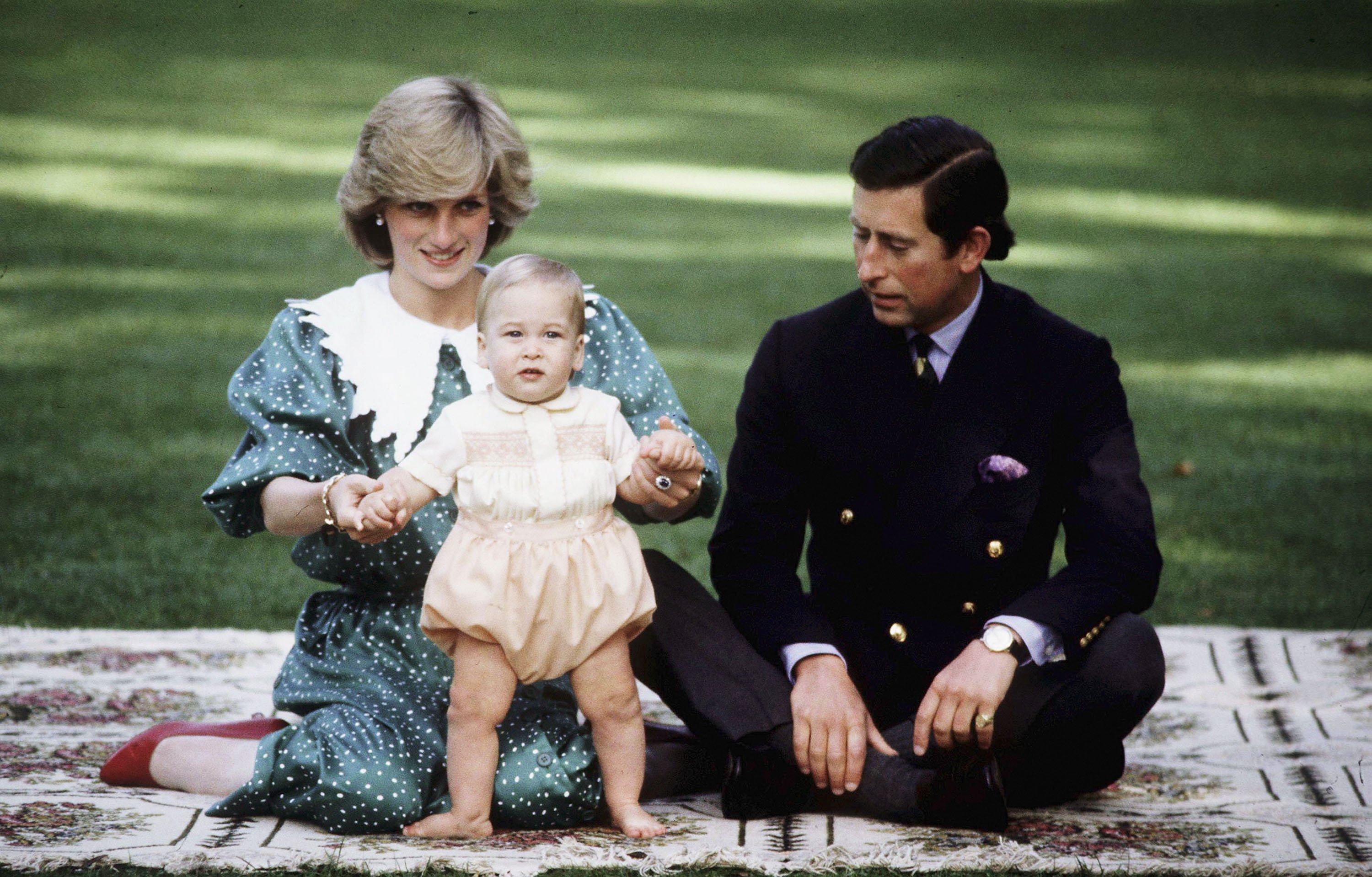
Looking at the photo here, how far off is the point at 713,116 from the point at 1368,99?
6.29m

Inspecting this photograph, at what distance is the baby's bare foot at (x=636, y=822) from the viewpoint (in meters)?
3.11

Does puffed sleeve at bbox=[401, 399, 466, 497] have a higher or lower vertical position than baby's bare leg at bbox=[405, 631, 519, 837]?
higher

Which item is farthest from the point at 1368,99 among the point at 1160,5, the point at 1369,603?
the point at 1369,603

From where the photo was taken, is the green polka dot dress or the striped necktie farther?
the striped necktie

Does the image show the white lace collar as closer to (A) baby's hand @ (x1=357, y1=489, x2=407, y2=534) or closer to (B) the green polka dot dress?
(B) the green polka dot dress

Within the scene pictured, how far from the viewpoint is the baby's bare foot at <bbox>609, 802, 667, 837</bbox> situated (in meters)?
3.11

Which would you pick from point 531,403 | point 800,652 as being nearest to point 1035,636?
point 800,652

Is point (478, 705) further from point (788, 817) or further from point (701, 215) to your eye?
point (701, 215)

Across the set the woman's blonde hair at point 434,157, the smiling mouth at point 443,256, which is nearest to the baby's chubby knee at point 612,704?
the smiling mouth at point 443,256

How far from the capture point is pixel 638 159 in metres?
14.2

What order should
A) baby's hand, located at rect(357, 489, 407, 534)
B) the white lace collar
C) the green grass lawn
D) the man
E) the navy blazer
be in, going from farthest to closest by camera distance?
the green grass lawn < the white lace collar < the navy blazer < the man < baby's hand, located at rect(357, 489, 407, 534)

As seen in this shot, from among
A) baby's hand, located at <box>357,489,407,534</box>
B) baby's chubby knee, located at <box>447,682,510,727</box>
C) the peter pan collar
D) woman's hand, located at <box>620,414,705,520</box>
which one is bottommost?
baby's chubby knee, located at <box>447,682,510,727</box>

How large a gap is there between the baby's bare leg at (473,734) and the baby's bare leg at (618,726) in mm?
142

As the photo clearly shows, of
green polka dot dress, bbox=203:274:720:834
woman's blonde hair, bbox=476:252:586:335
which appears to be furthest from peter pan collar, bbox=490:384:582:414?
green polka dot dress, bbox=203:274:720:834
